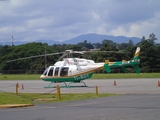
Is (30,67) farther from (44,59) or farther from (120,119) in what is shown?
(120,119)

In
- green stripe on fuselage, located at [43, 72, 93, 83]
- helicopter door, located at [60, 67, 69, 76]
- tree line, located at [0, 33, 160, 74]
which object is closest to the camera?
green stripe on fuselage, located at [43, 72, 93, 83]

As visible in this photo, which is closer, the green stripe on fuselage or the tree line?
the green stripe on fuselage

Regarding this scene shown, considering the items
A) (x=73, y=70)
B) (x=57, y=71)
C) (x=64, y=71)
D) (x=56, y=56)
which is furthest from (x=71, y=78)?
(x=56, y=56)

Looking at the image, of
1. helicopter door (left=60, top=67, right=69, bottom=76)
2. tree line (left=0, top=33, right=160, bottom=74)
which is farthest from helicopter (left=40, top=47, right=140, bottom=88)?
tree line (left=0, top=33, right=160, bottom=74)

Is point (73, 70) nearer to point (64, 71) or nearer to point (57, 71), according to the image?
point (64, 71)

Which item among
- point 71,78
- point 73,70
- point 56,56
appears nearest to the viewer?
point 73,70

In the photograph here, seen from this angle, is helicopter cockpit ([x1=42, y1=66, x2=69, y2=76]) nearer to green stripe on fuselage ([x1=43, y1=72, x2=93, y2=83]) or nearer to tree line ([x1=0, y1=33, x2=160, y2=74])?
green stripe on fuselage ([x1=43, y1=72, x2=93, y2=83])

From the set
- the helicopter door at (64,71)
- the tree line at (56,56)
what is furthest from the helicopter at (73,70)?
the tree line at (56,56)

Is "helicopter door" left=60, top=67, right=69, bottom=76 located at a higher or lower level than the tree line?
lower

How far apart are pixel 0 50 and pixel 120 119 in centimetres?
12208

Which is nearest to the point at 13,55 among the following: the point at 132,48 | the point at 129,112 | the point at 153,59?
the point at 132,48

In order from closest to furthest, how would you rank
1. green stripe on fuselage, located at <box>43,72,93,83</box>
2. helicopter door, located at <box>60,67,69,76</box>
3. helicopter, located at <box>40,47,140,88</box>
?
helicopter, located at <box>40,47,140,88</box>
green stripe on fuselage, located at <box>43,72,93,83</box>
helicopter door, located at <box>60,67,69,76</box>

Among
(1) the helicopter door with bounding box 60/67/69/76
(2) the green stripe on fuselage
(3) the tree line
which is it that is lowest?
(2) the green stripe on fuselage

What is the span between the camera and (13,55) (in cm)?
11688
